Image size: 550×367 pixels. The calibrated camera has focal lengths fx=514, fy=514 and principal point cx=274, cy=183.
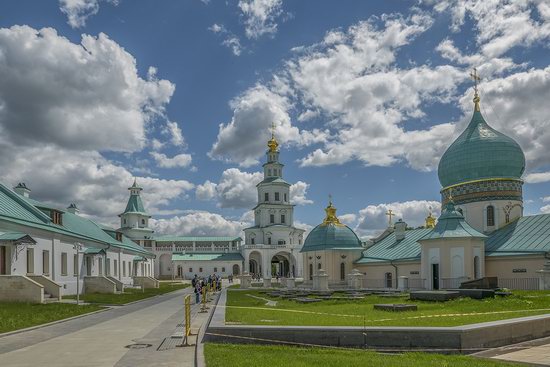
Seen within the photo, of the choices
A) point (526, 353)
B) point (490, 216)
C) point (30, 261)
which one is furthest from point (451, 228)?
point (30, 261)

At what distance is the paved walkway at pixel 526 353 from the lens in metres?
10.7

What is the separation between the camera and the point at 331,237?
163 ft

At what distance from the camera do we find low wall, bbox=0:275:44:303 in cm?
2655

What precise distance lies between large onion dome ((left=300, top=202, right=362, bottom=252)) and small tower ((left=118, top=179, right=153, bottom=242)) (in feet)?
197

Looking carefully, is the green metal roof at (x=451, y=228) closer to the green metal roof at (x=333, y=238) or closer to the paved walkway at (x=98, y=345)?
the green metal roof at (x=333, y=238)

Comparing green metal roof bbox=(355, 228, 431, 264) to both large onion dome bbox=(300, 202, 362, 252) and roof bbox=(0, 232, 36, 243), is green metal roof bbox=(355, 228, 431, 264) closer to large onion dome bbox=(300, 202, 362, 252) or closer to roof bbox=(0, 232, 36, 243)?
large onion dome bbox=(300, 202, 362, 252)

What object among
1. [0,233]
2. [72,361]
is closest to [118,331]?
[72,361]

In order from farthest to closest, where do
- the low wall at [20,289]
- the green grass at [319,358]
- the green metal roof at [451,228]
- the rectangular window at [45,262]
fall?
the green metal roof at [451,228], the rectangular window at [45,262], the low wall at [20,289], the green grass at [319,358]

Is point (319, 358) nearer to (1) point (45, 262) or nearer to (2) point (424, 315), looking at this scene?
(2) point (424, 315)

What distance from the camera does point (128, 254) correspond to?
194ft

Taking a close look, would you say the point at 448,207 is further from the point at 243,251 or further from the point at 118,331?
the point at 243,251

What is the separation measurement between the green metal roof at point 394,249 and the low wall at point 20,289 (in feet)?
90.7

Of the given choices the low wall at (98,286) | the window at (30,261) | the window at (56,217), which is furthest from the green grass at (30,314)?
the low wall at (98,286)

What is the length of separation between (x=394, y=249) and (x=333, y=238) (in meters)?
6.06
